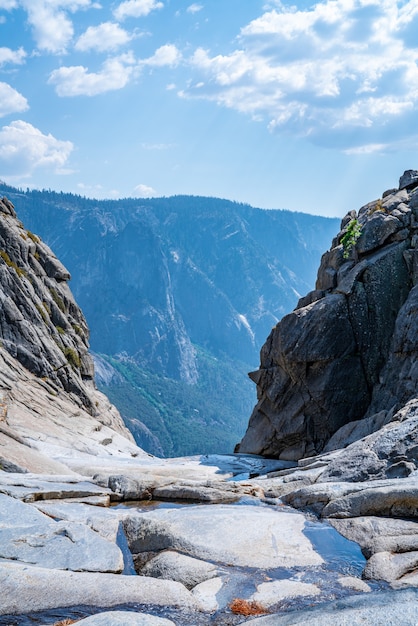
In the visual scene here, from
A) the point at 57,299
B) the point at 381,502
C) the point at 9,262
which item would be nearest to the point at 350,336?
the point at 381,502

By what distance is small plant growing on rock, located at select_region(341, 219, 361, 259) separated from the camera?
6194cm

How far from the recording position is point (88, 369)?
283 feet

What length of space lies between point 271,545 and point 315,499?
18.0ft

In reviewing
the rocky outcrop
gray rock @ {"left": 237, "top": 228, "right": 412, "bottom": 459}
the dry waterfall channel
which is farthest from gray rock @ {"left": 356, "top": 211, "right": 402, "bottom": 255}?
the rocky outcrop

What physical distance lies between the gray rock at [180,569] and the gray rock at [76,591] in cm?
111

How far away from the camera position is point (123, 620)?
13766 millimetres

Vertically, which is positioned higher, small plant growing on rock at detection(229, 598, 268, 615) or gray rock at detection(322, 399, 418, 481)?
gray rock at detection(322, 399, 418, 481)

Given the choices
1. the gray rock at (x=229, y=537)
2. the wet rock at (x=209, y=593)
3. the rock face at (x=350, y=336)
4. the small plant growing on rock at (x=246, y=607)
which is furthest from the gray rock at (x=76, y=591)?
the rock face at (x=350, y=336)

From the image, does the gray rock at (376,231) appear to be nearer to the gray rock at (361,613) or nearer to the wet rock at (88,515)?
the wet rock at (88,515)

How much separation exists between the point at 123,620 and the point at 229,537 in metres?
8.01

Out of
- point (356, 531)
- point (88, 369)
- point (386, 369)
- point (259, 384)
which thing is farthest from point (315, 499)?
point (88, 369)

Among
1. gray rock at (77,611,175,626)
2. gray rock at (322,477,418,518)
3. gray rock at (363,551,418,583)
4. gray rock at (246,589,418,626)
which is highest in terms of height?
gray rock at (322,477,418,518)

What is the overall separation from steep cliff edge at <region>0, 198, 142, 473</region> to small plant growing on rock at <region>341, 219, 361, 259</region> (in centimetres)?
3093

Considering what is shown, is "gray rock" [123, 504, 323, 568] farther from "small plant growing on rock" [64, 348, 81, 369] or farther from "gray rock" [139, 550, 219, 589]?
"small plant growing on rock" [64, 348, 81, 369]
